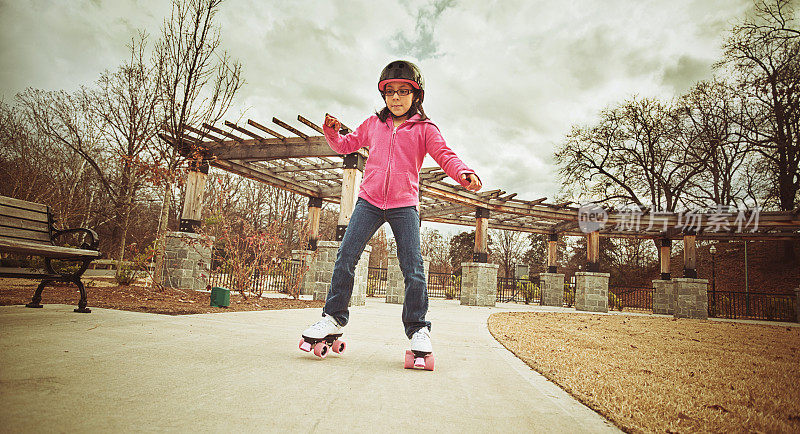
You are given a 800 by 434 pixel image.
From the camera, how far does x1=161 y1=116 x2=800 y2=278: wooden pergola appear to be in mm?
8031

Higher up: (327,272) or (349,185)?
(349,185)

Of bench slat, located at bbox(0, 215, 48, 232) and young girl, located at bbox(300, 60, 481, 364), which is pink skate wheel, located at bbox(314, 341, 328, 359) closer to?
young girl, located at bbox(300, 60, 481, 364)

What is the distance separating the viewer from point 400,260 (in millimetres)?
2246

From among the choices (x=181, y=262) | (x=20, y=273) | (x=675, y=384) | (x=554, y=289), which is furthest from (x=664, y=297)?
(x=20, y=273)

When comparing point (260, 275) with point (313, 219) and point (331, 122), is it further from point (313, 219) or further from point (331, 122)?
point (331, 122)

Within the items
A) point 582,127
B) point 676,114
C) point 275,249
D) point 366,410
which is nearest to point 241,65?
point 275,249

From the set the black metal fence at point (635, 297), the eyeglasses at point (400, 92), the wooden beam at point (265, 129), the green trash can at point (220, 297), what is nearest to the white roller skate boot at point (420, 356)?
the eyeglasses at point (400, 92)

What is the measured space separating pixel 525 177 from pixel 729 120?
15.6 metres

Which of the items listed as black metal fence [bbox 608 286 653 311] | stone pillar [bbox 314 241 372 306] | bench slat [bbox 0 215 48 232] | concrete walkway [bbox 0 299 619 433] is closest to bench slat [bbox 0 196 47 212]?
bench slat [bbox 0 215 48 232]

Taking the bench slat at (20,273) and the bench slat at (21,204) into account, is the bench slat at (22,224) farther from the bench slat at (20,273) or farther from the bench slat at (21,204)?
the bench slat at (20,273)

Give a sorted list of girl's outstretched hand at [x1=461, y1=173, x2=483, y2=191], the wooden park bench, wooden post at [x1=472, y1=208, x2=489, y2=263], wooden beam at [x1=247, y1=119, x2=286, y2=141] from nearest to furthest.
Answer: girl's outstretched hand at [x1=461, y1=173, x2=483, y2=191] < the wooden park bench < wooden beam at [x1=247, y1=119, x2=286, y2=141] < wooden post at [x1=472, y1=208, x2=489, y2=263]

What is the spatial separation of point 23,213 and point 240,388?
11.1 ft

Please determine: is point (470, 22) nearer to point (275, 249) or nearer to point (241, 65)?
point (241, 65)

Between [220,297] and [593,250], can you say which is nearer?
[220,297]
